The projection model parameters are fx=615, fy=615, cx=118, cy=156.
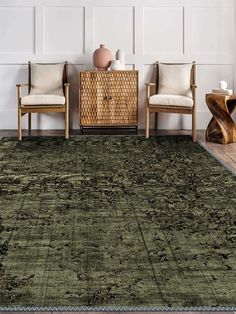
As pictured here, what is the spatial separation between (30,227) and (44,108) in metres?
3.24

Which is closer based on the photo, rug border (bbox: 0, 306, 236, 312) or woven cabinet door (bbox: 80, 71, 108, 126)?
rug border (bbox: 0, 306, 236, 312)

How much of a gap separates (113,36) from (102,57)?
0.40 metres

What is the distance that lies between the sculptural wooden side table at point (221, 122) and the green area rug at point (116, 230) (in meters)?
0.89

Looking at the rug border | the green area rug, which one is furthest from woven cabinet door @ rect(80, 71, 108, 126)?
the rug border

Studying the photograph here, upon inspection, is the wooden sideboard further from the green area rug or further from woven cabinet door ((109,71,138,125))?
the green area rug

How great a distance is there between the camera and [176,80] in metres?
7.04

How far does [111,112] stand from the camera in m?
7.09

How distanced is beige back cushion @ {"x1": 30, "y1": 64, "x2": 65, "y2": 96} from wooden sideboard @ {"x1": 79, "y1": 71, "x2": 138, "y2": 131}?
0.29 m

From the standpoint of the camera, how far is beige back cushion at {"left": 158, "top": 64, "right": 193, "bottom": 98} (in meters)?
7.01

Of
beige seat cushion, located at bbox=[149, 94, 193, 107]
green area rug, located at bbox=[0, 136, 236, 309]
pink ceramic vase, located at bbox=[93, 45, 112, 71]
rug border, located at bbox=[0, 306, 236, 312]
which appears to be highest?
pink ceramic vase, located at bbox=[93, 45, 112, 71]

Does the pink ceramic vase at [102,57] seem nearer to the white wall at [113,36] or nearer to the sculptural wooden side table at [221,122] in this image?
the white wall at [113,36]

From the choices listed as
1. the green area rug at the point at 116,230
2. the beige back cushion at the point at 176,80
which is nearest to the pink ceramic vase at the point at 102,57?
the beige back cushion at the point at 176,80

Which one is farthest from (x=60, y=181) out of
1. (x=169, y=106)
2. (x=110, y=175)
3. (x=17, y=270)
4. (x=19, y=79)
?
(x=19, y=79)

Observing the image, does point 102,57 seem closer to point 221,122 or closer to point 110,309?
point 221,122
